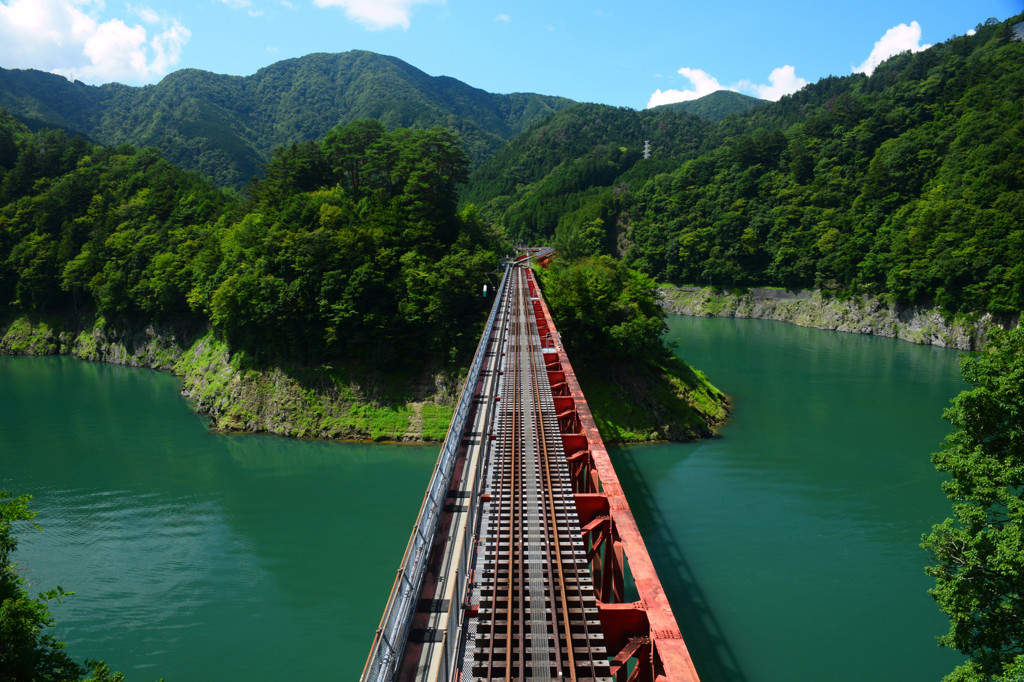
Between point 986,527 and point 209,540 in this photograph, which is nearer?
point 986,527

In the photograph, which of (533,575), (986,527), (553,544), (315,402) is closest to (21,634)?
(533,575)

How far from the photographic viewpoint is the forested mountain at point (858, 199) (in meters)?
59.1

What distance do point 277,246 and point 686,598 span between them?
35087 millimetres

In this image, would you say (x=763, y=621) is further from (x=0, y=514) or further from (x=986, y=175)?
(x=986, y=175)

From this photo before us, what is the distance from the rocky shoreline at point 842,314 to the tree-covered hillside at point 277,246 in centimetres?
4163

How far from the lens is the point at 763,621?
54.7 ft

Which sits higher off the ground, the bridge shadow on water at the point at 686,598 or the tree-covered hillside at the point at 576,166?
the tree-covered hillside at the point at 576,166

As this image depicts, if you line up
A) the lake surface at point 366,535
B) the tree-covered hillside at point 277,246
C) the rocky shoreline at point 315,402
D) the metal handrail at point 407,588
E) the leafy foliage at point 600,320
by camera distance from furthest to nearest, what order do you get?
1. the tree-covered hillside at point 277,246
2. the leafy foliage at point 600,320
3. the rocky shoreline at point 315,402
4. the lake surface at point 366,535
5. the metal handrail at point 407,588

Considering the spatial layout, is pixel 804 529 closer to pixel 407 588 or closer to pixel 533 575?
pixel 533 575

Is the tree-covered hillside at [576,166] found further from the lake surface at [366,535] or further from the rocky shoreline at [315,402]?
the lake surface at [366,535]

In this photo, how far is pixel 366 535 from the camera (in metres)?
22.3

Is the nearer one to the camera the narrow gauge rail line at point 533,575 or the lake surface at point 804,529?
the narrow gauge rail line at point 533,575

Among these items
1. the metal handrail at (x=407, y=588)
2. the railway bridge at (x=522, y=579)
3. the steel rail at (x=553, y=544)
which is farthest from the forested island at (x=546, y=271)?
the steel rail at (x=553, y=544)

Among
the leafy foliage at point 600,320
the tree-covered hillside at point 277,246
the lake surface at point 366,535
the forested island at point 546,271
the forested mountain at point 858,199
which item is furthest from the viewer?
the forested mountain at point 858,199
